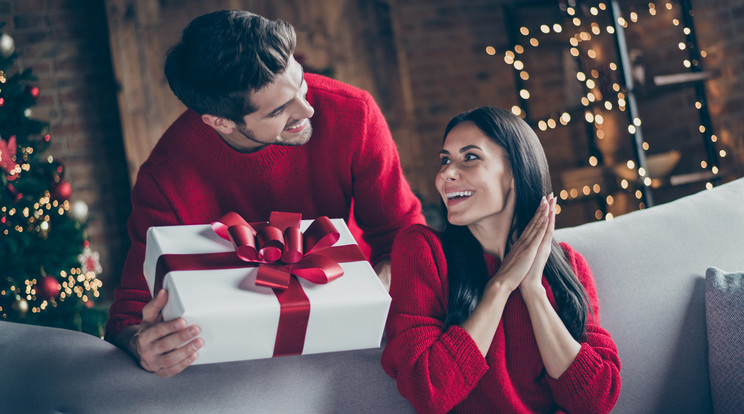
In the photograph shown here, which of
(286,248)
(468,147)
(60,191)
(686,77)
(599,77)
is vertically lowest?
(286,248)

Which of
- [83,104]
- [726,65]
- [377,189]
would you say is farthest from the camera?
[83,104]

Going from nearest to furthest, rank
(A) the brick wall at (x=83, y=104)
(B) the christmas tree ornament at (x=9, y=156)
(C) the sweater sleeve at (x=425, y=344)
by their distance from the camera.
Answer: (C) the sweater sleeve at (x=425, y=344) → (B) the christmas tree ornament at (x=9, y=156) → (A) the brick wall at (x=83, y=104)

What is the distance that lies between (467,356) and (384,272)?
356mm

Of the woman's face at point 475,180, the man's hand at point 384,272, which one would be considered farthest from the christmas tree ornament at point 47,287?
the woman's face at point 475,180

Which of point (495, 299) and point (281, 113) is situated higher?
point (281, 113)

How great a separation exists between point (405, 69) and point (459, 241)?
10.3 ft

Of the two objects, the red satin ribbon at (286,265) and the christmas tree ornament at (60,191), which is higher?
the christmas tree ornament at (60,191)

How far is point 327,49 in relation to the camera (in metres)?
4.38

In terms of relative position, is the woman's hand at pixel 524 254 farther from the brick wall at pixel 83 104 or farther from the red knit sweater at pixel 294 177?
the brick wall at pixel 83 104

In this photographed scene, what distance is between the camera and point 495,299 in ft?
4.41

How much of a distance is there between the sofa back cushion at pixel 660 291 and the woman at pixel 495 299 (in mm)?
101

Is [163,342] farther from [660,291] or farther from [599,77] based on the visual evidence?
[599,77]

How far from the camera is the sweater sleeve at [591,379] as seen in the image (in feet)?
4.34

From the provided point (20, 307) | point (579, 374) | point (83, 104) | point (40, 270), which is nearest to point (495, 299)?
point (579, 374)
